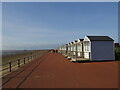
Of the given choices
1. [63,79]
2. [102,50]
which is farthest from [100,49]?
[63,79]

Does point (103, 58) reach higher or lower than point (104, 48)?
lower

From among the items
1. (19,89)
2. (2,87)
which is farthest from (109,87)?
(2,87)

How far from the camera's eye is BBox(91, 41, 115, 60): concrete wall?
21.8 m

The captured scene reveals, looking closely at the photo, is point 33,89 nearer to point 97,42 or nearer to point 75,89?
point 75,89

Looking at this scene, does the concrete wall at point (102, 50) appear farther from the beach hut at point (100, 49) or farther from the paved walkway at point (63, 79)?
the paved walkway at point (63, 79)

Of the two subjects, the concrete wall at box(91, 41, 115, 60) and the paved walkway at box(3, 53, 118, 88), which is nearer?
the paved walkway at box(3, 53, 118, 88)

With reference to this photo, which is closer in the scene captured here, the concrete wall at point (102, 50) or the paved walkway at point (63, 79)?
the paved walkway at point (63, 79)

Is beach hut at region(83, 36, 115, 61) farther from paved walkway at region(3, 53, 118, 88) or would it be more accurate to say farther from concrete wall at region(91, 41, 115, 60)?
paved walkway at region(3, 53, 118, 88)

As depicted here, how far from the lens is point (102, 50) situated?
22.1 m

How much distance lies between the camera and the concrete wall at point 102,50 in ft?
71.4

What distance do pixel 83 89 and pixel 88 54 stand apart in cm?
1539

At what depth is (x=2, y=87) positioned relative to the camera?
7926 mm

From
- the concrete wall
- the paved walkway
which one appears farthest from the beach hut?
the paved walkway

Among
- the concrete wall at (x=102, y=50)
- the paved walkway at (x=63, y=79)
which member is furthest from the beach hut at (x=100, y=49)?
the paved walkway at (x=63, y=79)
